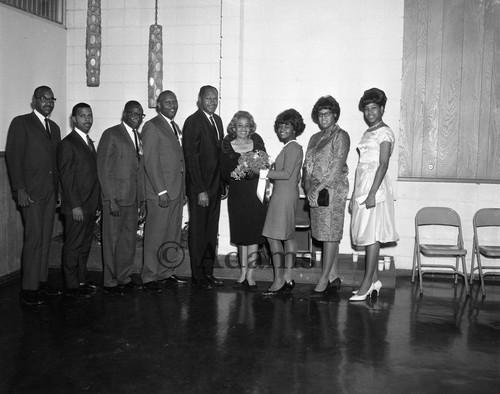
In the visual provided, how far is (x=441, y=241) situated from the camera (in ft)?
23.5

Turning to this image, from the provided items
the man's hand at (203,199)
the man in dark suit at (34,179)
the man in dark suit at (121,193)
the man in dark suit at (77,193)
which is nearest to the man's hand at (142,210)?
the man in dark suit at (121,193)

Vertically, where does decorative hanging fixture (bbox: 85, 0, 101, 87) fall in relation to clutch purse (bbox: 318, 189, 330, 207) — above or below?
above

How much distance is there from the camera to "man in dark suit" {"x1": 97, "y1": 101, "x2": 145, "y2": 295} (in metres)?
5.93

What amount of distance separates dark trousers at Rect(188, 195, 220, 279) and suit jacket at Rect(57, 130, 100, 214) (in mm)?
974

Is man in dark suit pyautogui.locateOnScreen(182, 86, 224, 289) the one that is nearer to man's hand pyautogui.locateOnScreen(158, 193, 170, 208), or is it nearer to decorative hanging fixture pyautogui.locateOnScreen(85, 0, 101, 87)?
man's hand pyautogui.locateOnScreen(158, 193, 170, 208)

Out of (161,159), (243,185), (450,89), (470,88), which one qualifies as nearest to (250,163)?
(243,185)

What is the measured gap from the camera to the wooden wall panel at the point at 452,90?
6887 millimetres

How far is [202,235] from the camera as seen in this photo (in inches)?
250

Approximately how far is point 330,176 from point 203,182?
1273 mm

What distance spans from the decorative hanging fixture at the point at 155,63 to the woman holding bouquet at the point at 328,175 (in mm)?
2212

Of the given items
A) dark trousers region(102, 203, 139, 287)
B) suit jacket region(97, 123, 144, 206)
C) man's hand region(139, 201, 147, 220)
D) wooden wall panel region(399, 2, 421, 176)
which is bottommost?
dark trousers region(102, 203, 139, 287)

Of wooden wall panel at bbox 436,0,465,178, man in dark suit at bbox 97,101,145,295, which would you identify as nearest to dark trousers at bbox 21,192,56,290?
man in dark suit at bbox 97,101,145,295

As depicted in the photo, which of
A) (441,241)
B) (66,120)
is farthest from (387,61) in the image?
(66,120)

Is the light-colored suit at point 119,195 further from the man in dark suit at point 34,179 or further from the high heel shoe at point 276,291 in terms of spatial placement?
the high heel shoe at point 276,291
